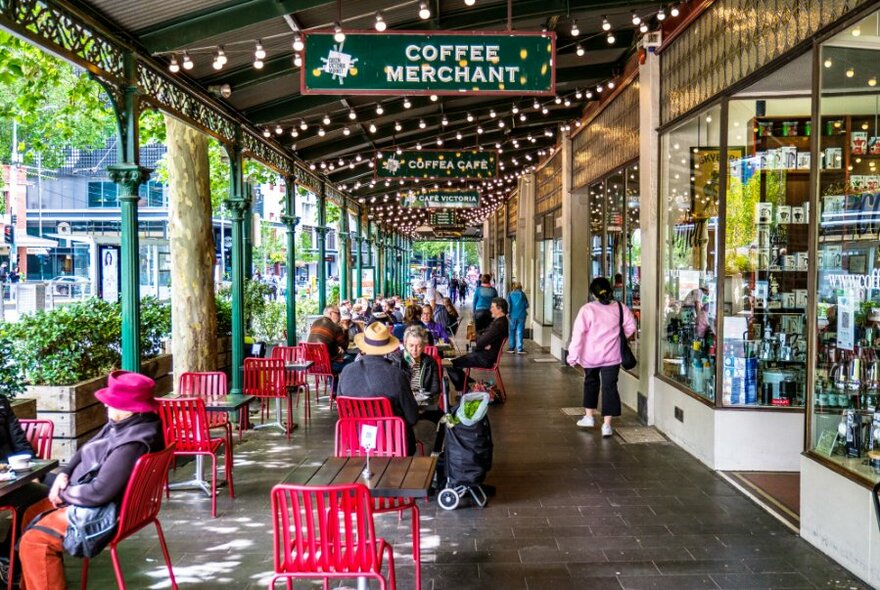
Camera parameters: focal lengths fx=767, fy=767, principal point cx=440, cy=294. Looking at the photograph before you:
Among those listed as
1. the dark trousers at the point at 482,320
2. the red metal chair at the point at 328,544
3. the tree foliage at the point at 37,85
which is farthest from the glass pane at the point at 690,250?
the dark trousers at the point at 482,320

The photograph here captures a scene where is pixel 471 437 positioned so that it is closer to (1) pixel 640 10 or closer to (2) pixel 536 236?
(1) pixel 640 10

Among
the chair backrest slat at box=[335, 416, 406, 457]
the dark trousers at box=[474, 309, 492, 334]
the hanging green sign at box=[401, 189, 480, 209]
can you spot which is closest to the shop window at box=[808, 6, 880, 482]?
the chair backrest slat at box=[335, 416, 406, 457]

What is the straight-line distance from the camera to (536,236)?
68.2ft

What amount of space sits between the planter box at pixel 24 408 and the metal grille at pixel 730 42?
→ 6984 mm

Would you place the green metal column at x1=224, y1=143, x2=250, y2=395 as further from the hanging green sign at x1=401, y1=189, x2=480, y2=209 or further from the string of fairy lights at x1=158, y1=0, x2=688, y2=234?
the hanging green sign at x1=401, y1=189, x2=480, y2=209

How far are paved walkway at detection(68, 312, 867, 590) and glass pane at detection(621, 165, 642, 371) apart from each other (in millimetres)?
2979

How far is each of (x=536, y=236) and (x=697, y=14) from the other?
42.7 feet

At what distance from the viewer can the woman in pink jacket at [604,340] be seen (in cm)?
888

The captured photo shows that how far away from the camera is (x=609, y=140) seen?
11992mm

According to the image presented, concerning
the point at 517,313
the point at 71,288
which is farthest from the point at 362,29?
the point at 71,288

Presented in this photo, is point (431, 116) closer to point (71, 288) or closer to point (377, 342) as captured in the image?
point (377, 342)

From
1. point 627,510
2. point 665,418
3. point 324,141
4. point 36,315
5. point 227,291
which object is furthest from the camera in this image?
point 227,291

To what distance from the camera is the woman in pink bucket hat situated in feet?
13.5

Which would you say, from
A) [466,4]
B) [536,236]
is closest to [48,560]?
[466,4]
